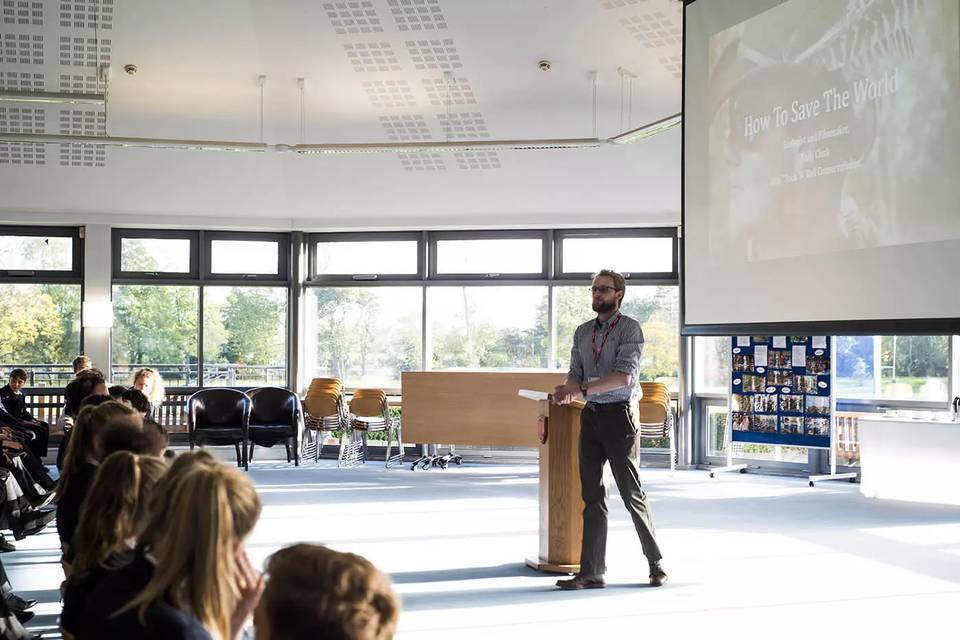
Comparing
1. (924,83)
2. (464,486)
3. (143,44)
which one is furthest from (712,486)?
(143,44)

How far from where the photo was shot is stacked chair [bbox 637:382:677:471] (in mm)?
10281

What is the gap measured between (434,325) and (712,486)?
13.2ft

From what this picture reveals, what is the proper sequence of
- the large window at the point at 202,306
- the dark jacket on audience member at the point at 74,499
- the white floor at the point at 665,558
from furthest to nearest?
the large window at the point at 202,306 < the white floor at the point at 665,558 < the dark jacket on audience member at the point at 74,499

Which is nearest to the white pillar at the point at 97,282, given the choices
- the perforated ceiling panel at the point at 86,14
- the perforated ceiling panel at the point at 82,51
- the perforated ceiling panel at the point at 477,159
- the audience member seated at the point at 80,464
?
the perforated ceiling panel at the point at 82,51

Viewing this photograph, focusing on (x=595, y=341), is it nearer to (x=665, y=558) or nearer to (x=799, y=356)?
(x=665, y=558)

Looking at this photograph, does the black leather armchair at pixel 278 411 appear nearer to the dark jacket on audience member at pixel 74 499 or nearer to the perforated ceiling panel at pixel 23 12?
the perforated ceiling panel at pixel 23 12

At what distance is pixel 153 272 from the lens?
1190 centimetres

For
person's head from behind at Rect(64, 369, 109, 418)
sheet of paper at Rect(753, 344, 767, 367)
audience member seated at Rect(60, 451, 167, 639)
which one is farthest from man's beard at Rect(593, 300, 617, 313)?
sheet of paper at Rect(753, 344, 767, 367)

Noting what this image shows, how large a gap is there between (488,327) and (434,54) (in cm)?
364

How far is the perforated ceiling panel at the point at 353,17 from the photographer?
28.8ft

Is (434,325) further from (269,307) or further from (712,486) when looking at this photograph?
(712,486)

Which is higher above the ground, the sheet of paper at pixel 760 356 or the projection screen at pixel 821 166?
the projection screen at pixel 821 166

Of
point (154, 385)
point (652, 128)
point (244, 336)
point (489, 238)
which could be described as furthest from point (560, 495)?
point (244, 336)

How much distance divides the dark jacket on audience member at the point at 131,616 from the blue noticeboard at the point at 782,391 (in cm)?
874
